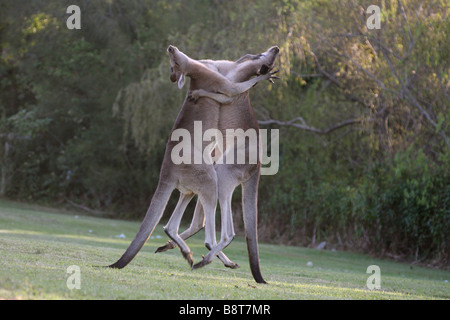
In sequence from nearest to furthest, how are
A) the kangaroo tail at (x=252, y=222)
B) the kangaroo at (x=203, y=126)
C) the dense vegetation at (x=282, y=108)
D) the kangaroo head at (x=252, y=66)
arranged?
the kangaroo tail at (x=252, y=222)
the kangaroo at (x=203, y=126)
the kangaroo head at (x=252, y=66)
the dense vegetation at (x=282, y=108)

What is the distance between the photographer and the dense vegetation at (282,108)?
18.2 m

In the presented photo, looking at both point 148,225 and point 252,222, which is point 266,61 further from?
point 148,225

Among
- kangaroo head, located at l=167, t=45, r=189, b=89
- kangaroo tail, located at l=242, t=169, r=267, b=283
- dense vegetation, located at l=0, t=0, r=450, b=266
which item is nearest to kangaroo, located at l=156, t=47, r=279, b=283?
kangaroo tail, located at l=242, t=169, r=267, b=283

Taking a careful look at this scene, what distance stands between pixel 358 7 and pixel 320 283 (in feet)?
36.6

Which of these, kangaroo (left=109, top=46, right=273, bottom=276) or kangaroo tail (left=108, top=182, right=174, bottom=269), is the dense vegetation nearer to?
kangaroo (left=109, top=46, right=273, bottom=276)

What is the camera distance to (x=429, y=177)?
58.1 feet

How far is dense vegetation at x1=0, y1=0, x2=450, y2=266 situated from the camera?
59.6ft

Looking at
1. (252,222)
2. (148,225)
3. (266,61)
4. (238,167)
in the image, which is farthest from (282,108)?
(148,225)

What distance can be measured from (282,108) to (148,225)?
675 inches

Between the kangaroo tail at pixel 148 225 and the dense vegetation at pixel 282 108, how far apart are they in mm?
9364

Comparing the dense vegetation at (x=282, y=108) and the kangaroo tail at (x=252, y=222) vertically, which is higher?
the dense vegetation at (x=282, y=108)

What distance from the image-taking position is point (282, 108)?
2473cm

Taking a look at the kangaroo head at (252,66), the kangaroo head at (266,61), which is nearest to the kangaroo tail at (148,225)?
the kangaroo head at (252,66)

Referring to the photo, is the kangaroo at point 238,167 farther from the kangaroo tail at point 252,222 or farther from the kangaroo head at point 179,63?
the kangaroo head at point 179,63
